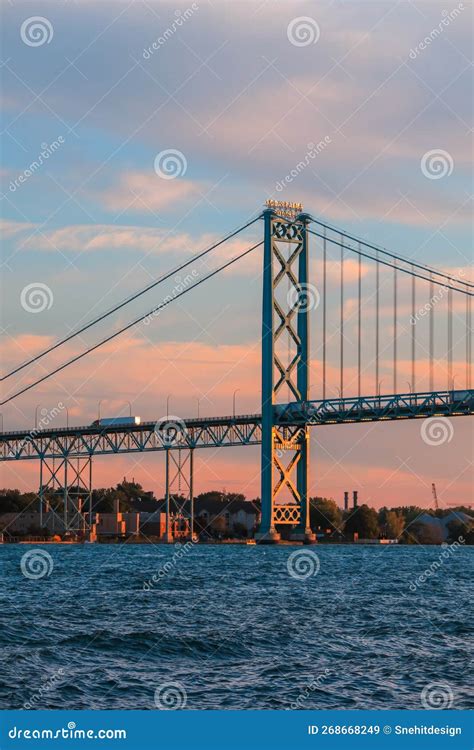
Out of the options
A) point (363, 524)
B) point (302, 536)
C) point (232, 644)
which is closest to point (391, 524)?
point (363, 524)

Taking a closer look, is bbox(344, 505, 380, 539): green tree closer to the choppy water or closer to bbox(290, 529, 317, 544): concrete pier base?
bbox(290, 529, 317, 544): concrete pier base

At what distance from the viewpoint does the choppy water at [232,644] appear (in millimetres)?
21031

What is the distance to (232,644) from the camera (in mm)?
26781

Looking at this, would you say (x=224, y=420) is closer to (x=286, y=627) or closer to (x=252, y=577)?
(x=252, y=577)

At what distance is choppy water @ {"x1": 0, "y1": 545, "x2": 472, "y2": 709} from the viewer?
69.0 feet

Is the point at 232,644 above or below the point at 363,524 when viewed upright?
below

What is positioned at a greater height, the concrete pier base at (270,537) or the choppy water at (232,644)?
the concrete pier base at (270,537)

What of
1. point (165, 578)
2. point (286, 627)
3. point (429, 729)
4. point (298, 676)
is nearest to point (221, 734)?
point (429, 729)

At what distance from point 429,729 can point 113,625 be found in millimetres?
14201

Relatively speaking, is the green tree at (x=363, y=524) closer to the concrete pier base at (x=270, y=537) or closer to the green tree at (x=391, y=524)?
the green tree at (x=391, y=524)

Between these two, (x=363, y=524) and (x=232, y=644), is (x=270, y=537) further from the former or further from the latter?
(x=232, y=644)

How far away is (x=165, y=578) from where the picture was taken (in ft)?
162

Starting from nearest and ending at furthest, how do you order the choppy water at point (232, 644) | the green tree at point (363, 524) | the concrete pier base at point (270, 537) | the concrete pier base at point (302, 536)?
the choppy water at point (232, 644)
the concrete pier base at point (270, 537)
the concrete pier base at point (302, 536)
the green tree at point (363, 524)

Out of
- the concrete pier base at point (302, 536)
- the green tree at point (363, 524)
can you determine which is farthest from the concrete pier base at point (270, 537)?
the green tree at point (363, 524)
